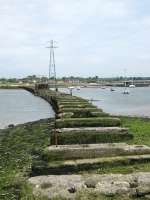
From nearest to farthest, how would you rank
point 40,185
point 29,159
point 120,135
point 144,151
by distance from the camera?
point 40,185 → point 144,151 → point 29,159 → point 120,135

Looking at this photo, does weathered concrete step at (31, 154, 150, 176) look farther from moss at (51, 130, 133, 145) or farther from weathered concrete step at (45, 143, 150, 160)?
moss at (51, 130, 133, 145)

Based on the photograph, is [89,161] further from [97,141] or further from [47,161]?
[97,141]

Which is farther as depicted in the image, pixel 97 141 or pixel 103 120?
pixel 103 120

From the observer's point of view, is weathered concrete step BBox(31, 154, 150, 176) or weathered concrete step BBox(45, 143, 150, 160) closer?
weathered concrete step BBox(31, 154, 150, 176)

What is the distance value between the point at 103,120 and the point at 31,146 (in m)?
3.33

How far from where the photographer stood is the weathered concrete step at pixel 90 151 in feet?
36.5

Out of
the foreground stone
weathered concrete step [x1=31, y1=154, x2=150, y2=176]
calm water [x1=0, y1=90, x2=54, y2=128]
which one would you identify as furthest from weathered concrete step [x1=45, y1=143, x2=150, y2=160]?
calm water [x1=0, y1=90, x2=54, y2=128]

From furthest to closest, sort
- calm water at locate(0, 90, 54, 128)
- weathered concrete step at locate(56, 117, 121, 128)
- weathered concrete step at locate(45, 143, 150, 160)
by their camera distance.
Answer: calm water at locate(0, 90, 54, 128), weathered concrete step at locate(56, 117, 121, 128), weathered concrete step at locate(45, 143, 150, 160)

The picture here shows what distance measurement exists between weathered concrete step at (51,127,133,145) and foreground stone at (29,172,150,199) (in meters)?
6.26

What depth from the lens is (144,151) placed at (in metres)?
11.6

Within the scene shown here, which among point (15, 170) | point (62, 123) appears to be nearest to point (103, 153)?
point (15, 170)

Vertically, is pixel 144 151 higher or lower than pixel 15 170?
higher

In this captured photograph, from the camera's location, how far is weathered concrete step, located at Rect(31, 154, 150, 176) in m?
10.4

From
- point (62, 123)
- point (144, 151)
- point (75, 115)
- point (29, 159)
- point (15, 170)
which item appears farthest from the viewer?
point (75, 115)
